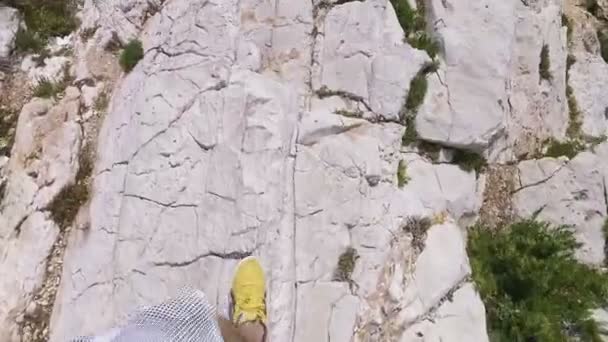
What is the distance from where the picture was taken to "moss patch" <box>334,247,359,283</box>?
627 cm

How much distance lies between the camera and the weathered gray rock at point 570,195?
7863mm

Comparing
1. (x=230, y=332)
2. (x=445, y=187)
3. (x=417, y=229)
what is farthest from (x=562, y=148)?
(x=230, y=332)

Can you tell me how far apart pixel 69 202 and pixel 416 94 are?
4.36 meters

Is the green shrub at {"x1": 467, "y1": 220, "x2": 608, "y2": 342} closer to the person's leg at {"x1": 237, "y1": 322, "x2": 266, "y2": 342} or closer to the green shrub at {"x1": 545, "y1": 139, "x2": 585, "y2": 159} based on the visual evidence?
the green shrub at {"x1": 545, "y1": 139, "x2": 585, "y2": 159}

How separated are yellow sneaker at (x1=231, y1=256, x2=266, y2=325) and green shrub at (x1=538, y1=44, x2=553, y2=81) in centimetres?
524

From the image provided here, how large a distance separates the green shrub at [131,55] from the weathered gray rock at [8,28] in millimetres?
1808

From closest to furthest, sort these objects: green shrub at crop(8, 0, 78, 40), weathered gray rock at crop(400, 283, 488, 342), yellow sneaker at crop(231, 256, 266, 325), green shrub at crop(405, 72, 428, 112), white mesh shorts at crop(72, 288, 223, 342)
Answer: white mesh shorts at crop(72, 288, 223, 342), yellow sneaker at crop(231, 256, 266, 325), weathered gray rock at crop(400, 283, 488, 342), green shrub at crop(405, 72, 428, 112), green shrub at crop(8, 0, 78, 40)

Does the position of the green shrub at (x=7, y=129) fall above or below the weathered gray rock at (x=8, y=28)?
below

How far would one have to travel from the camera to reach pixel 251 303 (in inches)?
224

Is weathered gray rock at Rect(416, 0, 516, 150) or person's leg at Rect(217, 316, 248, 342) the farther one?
weathered gray rock at Rect(416, 0, 516, 150)

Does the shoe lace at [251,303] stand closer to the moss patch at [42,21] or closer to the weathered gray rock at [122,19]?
the weathered gray rock at [122,19]

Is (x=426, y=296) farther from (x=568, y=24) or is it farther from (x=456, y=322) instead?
(x=568, y=24)

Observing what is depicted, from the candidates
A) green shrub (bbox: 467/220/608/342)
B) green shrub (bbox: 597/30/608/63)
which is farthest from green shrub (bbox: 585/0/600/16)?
green shrub (bbox: 467/220/608/342)

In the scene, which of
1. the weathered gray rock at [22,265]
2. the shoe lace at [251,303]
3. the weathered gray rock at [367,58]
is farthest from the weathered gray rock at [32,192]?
the weathered gray rock at [367,58]
